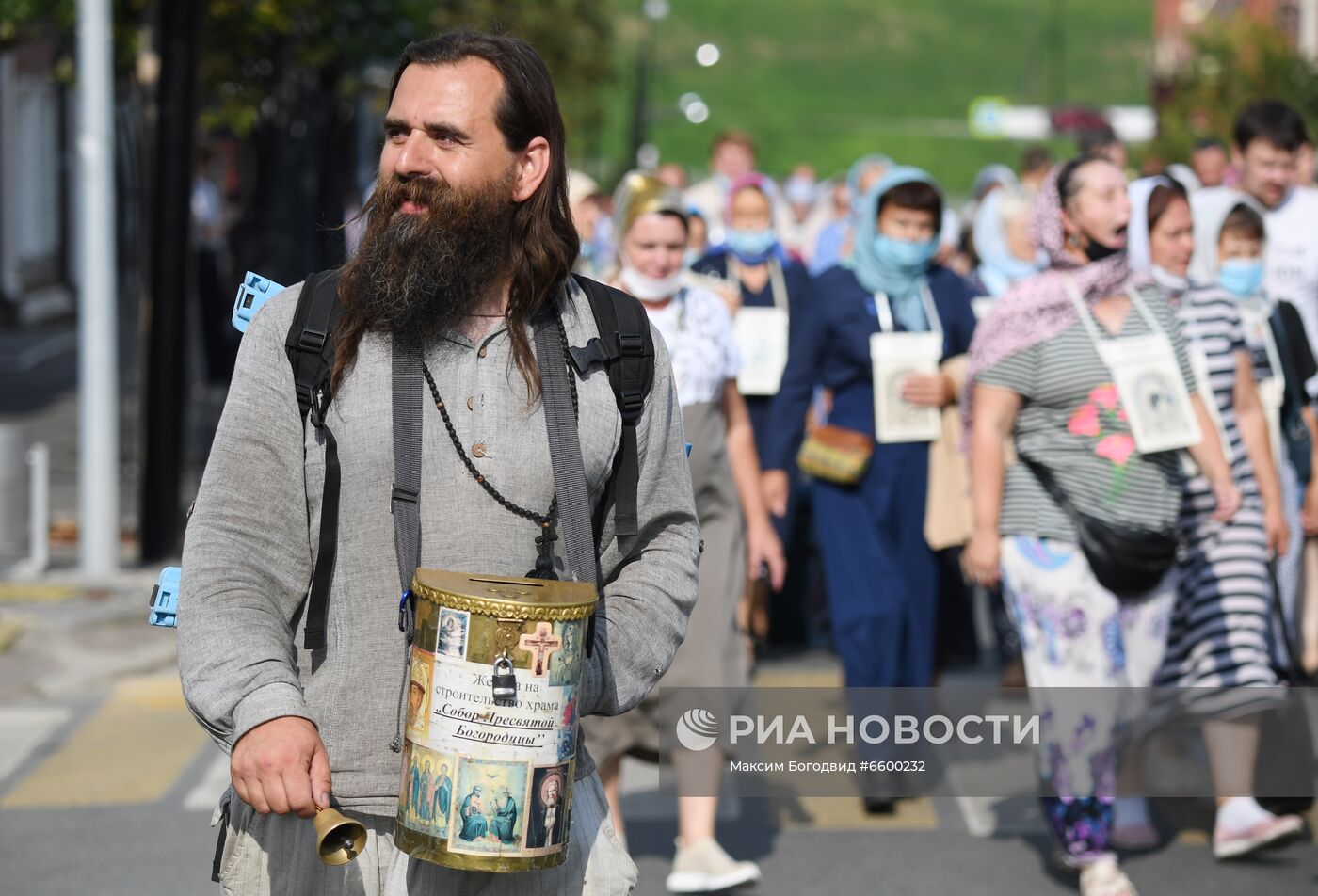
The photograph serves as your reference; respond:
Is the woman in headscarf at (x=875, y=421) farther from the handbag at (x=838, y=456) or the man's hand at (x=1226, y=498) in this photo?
the man's hand at (x=1226, y=498)

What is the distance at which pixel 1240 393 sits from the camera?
20.5 feet

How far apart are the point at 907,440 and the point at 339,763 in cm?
439

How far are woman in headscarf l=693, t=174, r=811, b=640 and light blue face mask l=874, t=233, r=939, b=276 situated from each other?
5.69 ft

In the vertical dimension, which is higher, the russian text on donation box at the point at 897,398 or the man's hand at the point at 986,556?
the russian text on donation box at the point at 897,398

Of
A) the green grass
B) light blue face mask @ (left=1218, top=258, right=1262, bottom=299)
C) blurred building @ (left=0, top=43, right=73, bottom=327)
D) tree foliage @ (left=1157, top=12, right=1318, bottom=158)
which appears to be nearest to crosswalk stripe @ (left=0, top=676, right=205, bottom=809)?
light blue face mask @ (left=1218, top=258, right=1262, bottom=299)

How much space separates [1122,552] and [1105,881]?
94 centimetres

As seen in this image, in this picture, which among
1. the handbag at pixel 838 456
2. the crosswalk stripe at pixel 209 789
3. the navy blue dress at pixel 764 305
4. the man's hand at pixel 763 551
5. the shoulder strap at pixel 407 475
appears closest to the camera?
the shoulder strap at pixel 407 475

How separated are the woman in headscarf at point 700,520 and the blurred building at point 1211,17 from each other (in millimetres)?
21157

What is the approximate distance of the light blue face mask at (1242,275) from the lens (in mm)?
6945

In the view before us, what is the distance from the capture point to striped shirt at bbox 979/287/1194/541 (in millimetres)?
5434

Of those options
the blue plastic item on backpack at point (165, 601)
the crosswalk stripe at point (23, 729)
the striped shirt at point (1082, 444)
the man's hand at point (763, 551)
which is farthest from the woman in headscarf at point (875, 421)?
the blue plastic item on backpack at point (165, 601)

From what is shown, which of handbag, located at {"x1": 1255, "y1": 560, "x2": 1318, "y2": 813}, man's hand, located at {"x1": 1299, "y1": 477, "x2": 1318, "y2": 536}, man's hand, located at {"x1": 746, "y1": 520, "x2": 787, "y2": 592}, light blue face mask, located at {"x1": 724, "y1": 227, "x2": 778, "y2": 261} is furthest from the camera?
light blue face mask, located at {"x1": 724, "y1": 227, "x2": 778, "y2": 261}

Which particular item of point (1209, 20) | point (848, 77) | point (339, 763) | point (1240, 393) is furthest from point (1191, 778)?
point (848, 77)

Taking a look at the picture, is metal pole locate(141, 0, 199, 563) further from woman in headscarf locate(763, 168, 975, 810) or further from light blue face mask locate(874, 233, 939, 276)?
light blue face mask locate(874, 233, 939, 276)
